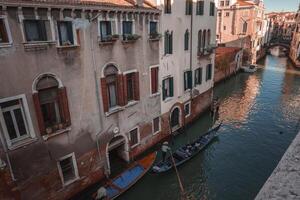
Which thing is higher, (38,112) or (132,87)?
(38,112)

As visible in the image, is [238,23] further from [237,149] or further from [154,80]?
[154,80]

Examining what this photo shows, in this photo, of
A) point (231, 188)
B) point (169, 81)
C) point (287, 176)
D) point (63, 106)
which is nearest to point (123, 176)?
point (63, 106)

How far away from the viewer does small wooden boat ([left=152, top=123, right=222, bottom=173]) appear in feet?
48.0

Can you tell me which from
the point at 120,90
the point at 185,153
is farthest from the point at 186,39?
the point at 185,153

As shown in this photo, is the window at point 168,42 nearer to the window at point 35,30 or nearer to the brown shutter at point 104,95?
the brown shutter at point 104,95

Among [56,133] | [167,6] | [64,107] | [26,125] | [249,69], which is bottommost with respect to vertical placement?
[249,69]

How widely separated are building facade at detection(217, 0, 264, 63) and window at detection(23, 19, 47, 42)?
A: 4775 centimetres

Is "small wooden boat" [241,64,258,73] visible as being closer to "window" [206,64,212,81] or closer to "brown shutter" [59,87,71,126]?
"window" [206,64,212,81]

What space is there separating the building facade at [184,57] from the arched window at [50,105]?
7.87 meters

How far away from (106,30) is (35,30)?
375cm

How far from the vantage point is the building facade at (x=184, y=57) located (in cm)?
1627

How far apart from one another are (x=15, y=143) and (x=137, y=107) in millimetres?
7509

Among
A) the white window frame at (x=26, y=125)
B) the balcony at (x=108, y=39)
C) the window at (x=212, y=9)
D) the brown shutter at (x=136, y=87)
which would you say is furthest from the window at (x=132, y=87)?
the window at (x=212, y=9)

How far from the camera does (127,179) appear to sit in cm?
1331
